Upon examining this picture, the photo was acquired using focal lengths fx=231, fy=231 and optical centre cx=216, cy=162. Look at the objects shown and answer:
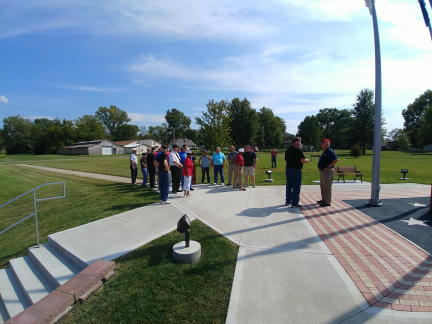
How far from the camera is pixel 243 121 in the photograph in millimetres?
63250

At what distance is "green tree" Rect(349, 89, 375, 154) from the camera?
49.8 m

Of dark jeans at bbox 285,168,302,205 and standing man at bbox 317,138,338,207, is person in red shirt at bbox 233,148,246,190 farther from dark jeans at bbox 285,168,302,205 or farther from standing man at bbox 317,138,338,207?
standing man at bbox 317,138,338,207

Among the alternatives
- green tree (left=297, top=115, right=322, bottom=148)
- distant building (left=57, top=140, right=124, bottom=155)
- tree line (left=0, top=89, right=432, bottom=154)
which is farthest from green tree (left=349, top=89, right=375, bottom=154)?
distant building (left=57, top=140, right=124, bottom=155)

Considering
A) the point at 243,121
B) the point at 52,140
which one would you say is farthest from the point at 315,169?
the point at 52,140

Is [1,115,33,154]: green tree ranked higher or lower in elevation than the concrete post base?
higher

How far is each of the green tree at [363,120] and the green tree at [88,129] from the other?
248 ft

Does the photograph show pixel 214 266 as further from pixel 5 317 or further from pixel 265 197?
pixel 265 197

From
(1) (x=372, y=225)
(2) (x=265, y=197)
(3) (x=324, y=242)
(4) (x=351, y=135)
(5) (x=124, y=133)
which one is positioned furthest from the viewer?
(5) (x=124, y=133)

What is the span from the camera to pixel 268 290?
10.1 feet

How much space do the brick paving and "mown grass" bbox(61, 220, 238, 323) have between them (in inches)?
73.4

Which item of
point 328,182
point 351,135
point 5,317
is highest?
point 351,135

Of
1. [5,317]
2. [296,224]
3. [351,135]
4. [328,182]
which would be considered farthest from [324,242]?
[351,135]

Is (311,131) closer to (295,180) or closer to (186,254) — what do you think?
(295,180)

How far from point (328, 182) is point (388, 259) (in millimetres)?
3223
